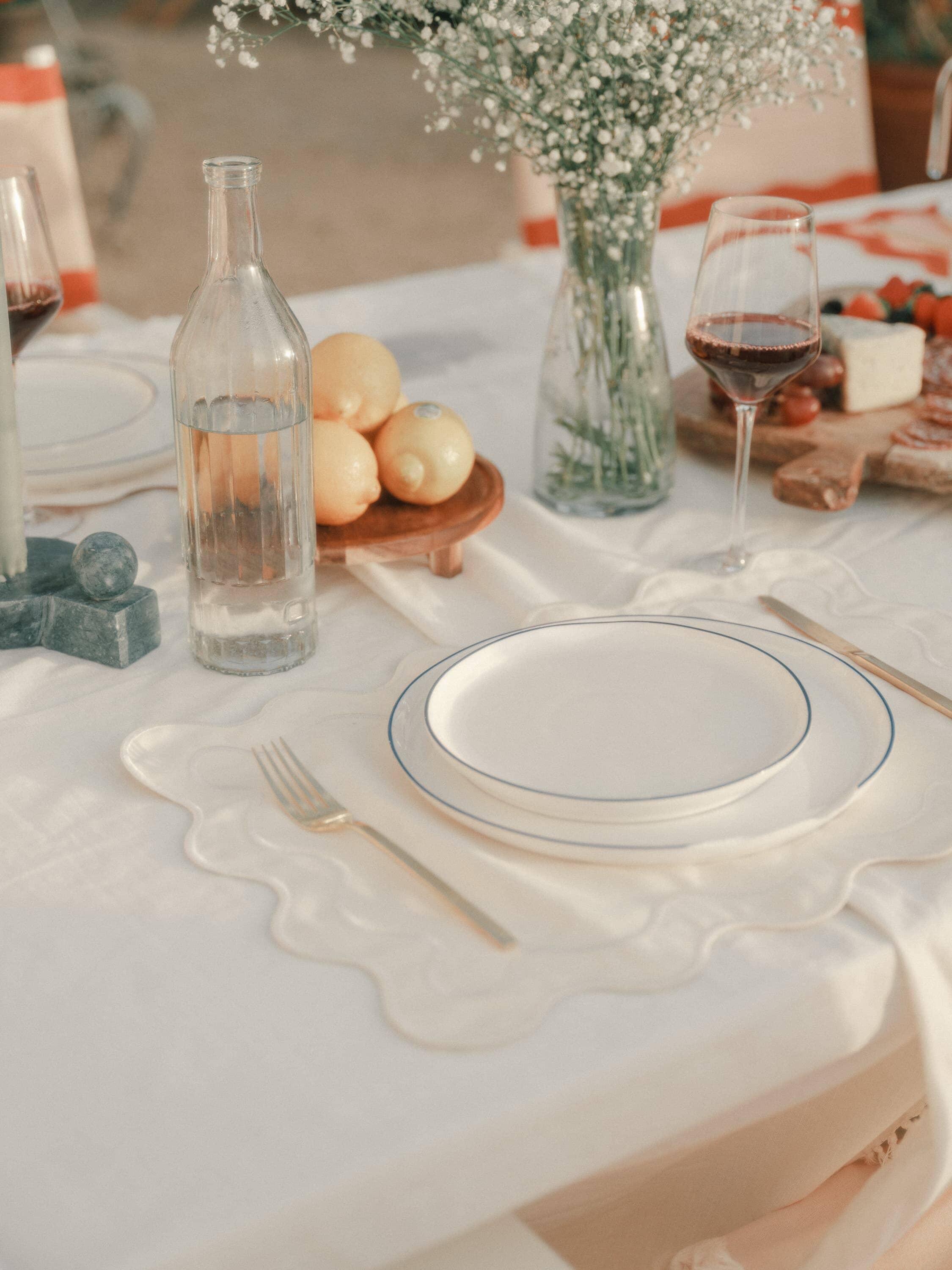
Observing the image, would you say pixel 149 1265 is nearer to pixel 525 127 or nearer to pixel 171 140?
pixel 525 127

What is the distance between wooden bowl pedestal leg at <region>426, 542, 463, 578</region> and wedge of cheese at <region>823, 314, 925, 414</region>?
441mm

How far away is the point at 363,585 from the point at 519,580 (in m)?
0.12

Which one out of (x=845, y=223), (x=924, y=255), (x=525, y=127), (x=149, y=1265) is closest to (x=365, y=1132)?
(x=149, y=1265)

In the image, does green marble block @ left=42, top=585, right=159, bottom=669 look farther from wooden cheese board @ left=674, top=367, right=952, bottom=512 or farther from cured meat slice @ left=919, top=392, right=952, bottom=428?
cured meat slice @ left=919, top=392, right=952, bottom=428

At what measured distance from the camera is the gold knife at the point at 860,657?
0.78 m

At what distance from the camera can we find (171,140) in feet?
21.6

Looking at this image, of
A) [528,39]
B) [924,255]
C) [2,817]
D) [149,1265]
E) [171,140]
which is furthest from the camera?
[171,140]

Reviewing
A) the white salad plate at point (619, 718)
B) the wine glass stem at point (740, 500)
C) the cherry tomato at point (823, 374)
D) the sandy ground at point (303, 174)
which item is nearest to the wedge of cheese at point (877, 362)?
the cherry tomato at point (823, 374)

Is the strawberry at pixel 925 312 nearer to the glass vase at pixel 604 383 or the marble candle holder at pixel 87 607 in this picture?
the glass vase at pixel 604 383

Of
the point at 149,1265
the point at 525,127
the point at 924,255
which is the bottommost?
the point at 149,1265

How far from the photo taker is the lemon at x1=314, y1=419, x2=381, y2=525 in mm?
933

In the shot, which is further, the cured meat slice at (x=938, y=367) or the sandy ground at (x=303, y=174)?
the sandy ground at (x=303, y=174)

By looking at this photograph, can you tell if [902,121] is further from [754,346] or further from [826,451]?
[754,346]

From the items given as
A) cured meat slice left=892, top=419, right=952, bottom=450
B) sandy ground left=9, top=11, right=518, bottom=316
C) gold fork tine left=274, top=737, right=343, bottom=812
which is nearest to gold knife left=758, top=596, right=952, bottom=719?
cured meat slice left=892, top=419, right=952, bottom=450
